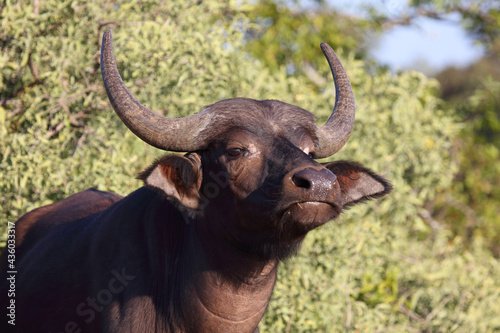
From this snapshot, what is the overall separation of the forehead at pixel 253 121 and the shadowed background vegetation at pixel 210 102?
2140mm

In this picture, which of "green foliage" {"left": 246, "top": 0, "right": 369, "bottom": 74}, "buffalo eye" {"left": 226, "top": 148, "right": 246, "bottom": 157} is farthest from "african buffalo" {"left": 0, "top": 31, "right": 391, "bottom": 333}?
"green foliage" {"left": 246, "top": 0, "right": 369, "bottom": 74}

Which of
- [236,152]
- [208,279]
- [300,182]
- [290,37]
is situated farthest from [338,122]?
[290,37]

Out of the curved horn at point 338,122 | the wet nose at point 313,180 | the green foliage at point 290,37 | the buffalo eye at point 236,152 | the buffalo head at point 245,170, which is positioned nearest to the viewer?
the wet nose at point 313,180

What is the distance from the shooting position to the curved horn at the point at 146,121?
133 inches

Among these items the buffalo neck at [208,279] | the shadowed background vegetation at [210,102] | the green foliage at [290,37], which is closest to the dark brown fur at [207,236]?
the buffalo neck at [208,279]

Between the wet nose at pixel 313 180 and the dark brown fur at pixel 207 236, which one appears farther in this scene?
the dark brown fur at pixel 207 236

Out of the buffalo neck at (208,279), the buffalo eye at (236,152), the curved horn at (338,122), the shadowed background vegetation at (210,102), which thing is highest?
the buffalo eye at (236,152)

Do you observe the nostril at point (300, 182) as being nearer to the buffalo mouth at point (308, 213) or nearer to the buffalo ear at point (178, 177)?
the buffalo mouth at point (308, 213)

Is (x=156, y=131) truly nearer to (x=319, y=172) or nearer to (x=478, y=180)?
(x=319, y=172)

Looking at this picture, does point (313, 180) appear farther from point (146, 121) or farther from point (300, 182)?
point (146, 121)

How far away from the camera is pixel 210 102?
670cm

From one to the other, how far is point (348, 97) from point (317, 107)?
3430 millimetres

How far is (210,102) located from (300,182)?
3701mm

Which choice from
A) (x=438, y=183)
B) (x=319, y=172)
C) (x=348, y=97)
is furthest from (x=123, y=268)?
(x=438, y=183)
